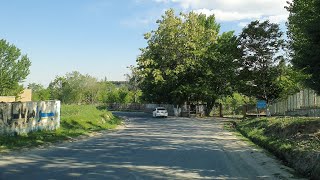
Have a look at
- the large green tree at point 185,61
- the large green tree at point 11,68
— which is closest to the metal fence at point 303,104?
the large green tree at point 185,61

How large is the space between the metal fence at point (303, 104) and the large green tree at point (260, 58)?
3.18 meters

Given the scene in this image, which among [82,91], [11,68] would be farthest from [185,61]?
[82,91]

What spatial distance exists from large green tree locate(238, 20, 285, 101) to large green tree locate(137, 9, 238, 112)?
11.3 m

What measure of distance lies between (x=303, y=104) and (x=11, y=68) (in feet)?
205

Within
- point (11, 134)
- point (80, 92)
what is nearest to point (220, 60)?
point (11, 134)

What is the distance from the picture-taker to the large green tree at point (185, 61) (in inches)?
2472

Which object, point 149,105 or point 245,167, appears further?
point 149,105

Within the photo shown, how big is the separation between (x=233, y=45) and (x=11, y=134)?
33.8 meters

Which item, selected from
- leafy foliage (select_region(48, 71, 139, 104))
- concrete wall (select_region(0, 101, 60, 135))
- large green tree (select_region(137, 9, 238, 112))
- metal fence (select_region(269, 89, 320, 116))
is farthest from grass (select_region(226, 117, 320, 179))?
leafy foliage (select_region(48, 71, 139, 104))

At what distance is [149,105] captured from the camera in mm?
83438

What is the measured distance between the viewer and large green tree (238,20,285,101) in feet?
Result: 157

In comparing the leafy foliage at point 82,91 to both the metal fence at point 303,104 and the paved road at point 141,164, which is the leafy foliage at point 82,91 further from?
the paved road at point 141,164

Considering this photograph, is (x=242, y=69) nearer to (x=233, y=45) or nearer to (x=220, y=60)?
(x=233, y=45)

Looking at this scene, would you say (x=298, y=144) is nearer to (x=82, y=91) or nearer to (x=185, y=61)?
(x=185, y=61)
